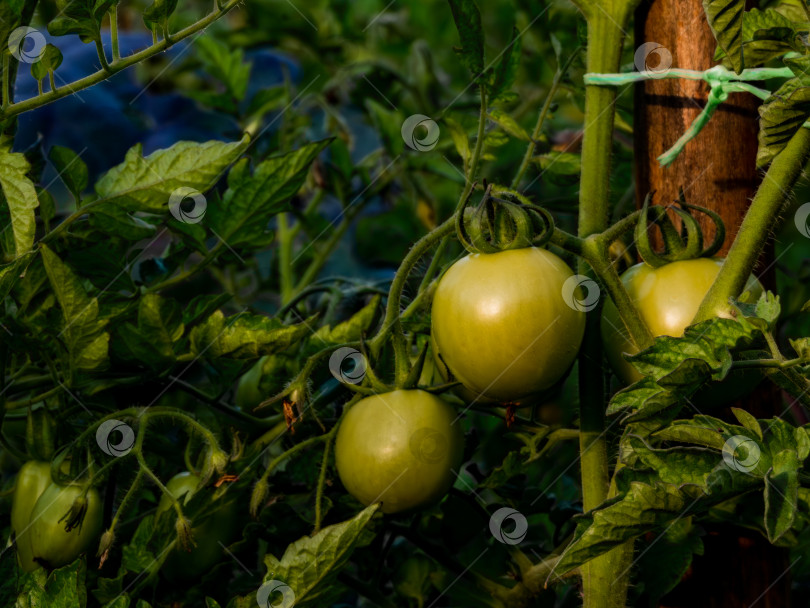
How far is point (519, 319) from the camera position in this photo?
630mm

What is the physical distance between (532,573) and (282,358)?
0.32 meters

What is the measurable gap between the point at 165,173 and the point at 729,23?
46 cm

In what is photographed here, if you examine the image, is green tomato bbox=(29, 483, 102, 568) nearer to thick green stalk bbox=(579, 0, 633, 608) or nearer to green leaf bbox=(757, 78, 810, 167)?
thick green stalk bbox=(579, 0, 633, 608)

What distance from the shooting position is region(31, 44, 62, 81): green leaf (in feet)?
2.32

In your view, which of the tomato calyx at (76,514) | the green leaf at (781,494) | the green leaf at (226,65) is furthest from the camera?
the green leaf at (226,65)

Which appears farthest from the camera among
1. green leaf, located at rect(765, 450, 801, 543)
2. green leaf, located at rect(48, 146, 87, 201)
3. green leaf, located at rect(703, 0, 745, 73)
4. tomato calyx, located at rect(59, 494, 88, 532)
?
green leaf, located at rect(48, 146, 87, 201)

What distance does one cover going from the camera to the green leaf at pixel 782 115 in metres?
0.58

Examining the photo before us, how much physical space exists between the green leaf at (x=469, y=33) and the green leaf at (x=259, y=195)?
0.49ft

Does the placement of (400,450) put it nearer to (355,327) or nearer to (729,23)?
(355,327)

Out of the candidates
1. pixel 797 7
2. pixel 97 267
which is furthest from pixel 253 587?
pixel 797 7

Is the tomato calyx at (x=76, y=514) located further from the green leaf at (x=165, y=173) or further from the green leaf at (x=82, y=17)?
the green leaf at (x=82, y=17)

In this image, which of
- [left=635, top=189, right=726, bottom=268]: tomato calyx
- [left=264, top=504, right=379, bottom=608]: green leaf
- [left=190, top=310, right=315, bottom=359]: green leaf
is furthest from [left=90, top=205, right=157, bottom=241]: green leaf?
[left=635, top=189, right=726, bottom=268]: tomato calyx

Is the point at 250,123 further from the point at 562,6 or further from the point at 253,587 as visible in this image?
the point at 253,587

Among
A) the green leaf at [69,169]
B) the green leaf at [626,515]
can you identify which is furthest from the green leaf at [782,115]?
the green leaf at [69,169]
